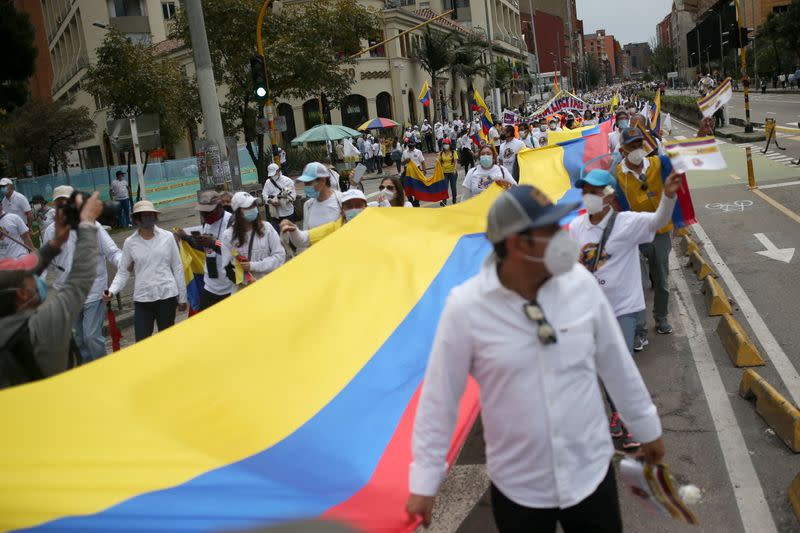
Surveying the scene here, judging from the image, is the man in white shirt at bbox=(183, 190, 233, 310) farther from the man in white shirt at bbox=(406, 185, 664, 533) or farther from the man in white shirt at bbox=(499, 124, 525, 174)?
the man in white shirt at bbox=(499, 124, 525, 174)

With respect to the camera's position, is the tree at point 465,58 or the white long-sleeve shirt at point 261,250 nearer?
the white long-sleeve shirt at point 261,250

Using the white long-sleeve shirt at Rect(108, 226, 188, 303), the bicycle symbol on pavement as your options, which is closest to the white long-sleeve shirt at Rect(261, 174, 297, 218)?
the white long-sleeve shirt at Rect(108, 226, 188, 303)

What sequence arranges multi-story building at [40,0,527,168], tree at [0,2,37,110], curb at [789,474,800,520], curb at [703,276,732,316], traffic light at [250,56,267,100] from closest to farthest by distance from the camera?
1. curb at [789,474,800,520]
2. curb at [703,276,732,316]
3. traffic light at [250,56,267,100]
4. tree at [0,2,37,110]
5. multi-story building at [40,0,527,168]

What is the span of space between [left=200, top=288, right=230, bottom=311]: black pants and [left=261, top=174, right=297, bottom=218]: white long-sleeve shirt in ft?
14.7

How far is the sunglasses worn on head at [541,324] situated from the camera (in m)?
2.71

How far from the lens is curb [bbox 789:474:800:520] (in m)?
4.34

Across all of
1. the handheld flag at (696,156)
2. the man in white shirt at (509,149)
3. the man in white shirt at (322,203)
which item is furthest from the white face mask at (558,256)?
the man in white shirt at (509,149)

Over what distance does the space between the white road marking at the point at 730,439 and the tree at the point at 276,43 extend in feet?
64.0

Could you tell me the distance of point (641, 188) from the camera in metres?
7.39

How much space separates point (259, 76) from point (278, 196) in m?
5.86

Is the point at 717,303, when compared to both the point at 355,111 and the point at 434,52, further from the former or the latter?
the point at 434,52

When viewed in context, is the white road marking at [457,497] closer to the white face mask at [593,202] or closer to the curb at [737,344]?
the white face mask at [593,202]

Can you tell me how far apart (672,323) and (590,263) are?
3.19 m

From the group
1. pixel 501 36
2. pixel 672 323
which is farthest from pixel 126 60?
pixel 501 36
